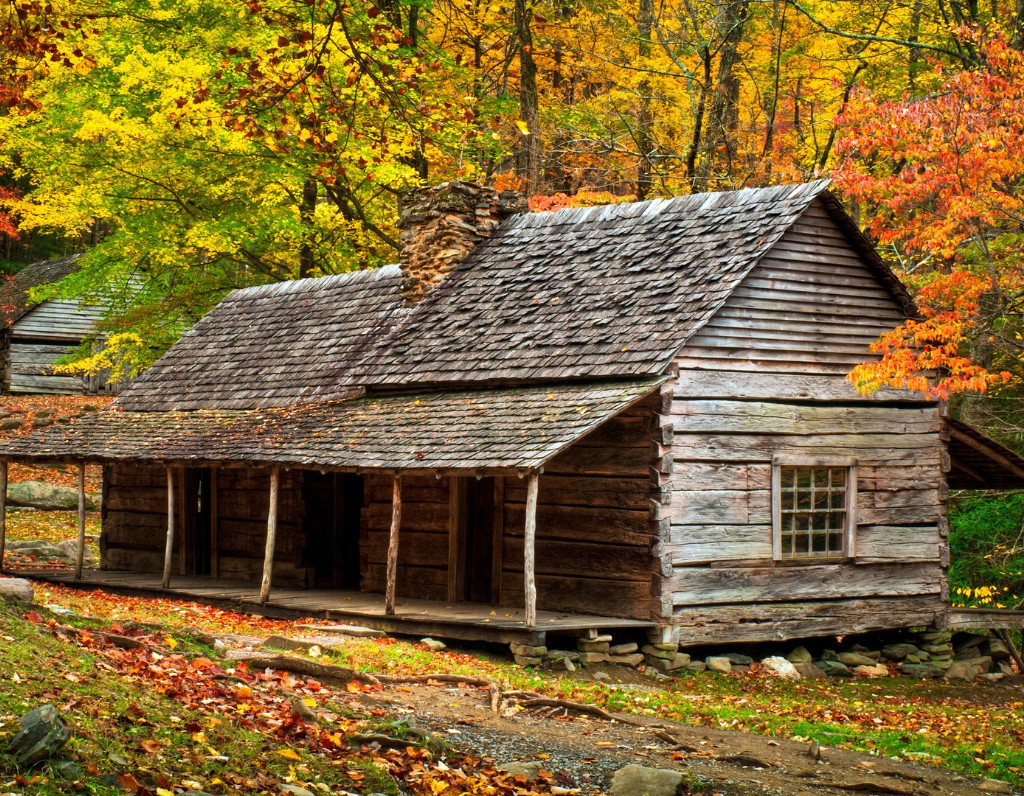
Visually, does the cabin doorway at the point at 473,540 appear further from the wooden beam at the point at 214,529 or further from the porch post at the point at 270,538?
the wooden beam at the point at 214,529

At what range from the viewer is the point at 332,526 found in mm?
17250

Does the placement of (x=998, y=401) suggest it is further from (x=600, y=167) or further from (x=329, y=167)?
(x=329, y=167)

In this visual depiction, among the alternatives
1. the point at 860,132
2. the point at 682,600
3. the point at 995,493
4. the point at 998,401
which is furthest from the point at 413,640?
the point at 998,401

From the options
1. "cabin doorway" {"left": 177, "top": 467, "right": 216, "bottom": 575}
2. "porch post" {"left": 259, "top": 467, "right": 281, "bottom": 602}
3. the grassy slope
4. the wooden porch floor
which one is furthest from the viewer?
"cabin doorway" {"left": 177, "top": 467, "right": 216, "bottom": 575}

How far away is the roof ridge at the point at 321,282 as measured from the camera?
1962 centimetres

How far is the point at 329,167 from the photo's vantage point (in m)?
8.16

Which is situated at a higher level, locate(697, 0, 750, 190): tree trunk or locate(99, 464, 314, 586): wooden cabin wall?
locate(697, 0, 750, 190): tree trunk

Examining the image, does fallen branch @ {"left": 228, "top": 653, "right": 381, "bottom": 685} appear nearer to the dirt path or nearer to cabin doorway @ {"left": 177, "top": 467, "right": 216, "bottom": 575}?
the dirt path

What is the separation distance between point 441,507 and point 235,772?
29.7ft

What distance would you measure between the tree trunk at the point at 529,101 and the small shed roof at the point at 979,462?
1079 centimetres

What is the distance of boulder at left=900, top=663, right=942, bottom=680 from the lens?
14.3 m

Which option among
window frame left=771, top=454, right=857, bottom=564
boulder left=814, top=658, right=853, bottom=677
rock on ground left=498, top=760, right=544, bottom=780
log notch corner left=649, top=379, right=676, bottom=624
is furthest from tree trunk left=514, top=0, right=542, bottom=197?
rock on ground left=498, top=760, right=544, bottom=780

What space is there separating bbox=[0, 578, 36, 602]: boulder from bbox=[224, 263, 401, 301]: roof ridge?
438 inches

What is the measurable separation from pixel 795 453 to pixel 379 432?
5358mm
